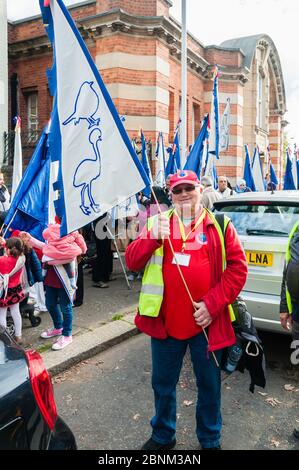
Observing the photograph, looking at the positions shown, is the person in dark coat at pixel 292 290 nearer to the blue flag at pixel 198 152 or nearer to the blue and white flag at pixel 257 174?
the blue flag at pixel 198 152

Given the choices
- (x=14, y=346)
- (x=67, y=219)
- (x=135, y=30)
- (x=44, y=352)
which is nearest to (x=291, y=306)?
(x=67, y=219)

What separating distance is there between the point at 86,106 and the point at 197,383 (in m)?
2.30

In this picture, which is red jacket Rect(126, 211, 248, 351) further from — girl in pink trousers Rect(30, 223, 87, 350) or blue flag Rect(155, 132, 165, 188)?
blue flag Rect(155, 132, 165, 188)

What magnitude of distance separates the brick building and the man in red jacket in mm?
11195

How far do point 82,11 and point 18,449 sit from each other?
15619 millimetres

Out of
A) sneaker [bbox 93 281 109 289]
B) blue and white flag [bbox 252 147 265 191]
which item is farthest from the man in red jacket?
blue and white flag [bbox 252 147 265 191]

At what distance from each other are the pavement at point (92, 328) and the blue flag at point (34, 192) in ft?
4.87

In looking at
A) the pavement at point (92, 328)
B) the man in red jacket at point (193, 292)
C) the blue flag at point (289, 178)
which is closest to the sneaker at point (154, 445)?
the man in red jacket at point (193, 292)

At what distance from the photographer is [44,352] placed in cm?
473

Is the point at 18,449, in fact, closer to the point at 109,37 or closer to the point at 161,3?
the point at 109,37

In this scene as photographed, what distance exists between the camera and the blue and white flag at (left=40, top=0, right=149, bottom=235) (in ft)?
10.5

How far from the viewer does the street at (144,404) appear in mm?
3242

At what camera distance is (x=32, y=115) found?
1653 cm
